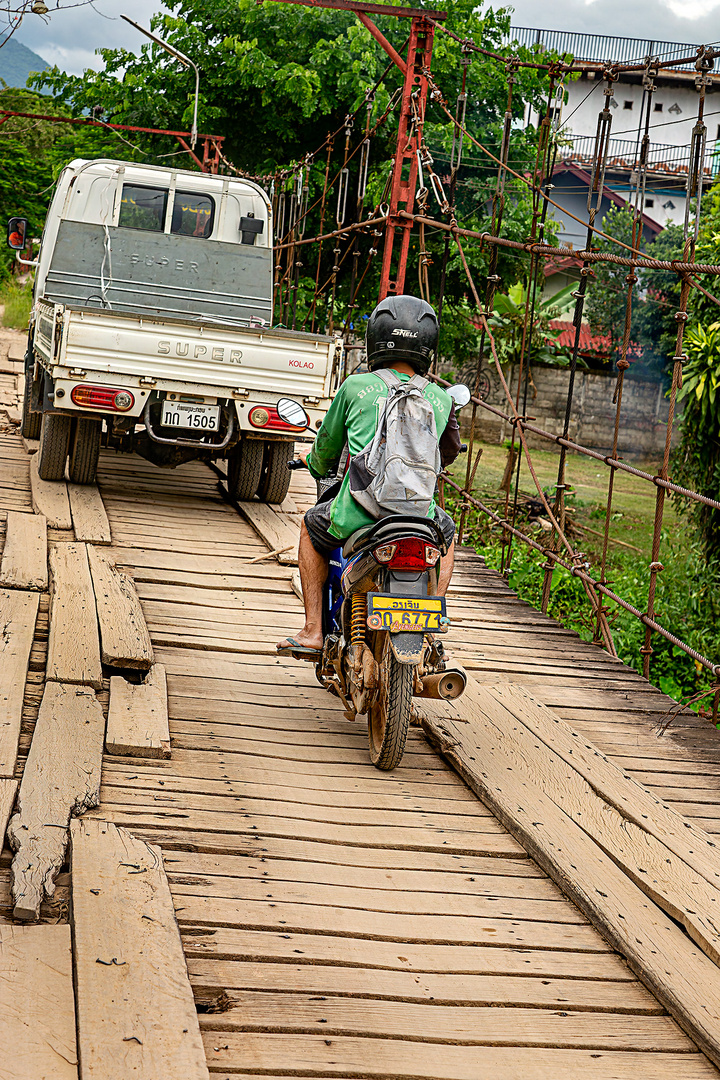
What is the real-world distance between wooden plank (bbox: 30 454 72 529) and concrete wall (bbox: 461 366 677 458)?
61.7ft

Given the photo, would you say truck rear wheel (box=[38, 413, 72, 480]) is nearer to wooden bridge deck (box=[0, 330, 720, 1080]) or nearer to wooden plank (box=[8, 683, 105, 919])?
wooden bridge deck (box=[0, 330, 720, 1080])

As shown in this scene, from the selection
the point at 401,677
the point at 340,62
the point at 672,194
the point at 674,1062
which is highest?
the point at 672,194

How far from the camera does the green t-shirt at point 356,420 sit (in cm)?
422

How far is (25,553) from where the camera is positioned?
6.10 meters

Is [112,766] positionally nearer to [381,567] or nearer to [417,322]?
[381,567]

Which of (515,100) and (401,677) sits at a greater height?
(515,100)

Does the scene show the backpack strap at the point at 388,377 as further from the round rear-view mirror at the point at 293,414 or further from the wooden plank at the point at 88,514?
the wooden plank at the point at 88,514

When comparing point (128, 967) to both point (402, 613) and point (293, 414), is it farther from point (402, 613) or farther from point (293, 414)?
point (293, 414)

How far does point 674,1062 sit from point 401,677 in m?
1.66

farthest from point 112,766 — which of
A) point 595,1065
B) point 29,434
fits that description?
point 29,434

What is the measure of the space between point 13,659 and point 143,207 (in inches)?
249

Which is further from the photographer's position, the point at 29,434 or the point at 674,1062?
the point at 29,434

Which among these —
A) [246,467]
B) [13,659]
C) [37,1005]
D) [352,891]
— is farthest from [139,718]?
[246,467]

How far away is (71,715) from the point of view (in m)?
3.99
